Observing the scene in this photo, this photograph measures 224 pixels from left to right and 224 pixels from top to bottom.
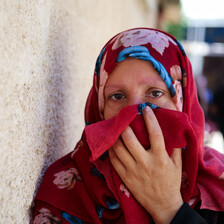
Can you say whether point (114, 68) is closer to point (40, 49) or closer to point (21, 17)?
point (40, 49)

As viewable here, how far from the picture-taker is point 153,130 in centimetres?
98

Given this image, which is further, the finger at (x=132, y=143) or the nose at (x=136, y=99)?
the nose at (x=136, y=99)

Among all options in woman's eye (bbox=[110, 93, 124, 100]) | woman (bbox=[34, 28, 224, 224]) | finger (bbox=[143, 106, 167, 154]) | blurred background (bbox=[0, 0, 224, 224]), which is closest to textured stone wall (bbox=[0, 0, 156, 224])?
blurred background (bbox=[0, 0, 224, 224])

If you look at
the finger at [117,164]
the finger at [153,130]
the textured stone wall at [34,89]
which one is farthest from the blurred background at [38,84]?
the finger at [153,130]

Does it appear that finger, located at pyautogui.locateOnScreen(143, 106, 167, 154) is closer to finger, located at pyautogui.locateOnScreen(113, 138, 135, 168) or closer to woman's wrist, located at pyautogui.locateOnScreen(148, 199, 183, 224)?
finger, located at pyautogui.locateOnScreen(113, 138, 135, 168)

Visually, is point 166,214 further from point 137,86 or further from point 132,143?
point 137,86

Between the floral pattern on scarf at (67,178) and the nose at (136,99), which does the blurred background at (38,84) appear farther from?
the nose at (136,99)

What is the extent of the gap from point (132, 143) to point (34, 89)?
356mm

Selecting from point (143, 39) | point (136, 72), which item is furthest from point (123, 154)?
point (143, 39)

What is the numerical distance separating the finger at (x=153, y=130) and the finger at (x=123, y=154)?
0.30 ft

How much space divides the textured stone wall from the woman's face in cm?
25

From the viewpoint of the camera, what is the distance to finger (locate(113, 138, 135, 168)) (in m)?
1.02

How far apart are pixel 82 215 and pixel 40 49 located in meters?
0.57

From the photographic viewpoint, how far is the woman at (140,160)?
990mm
